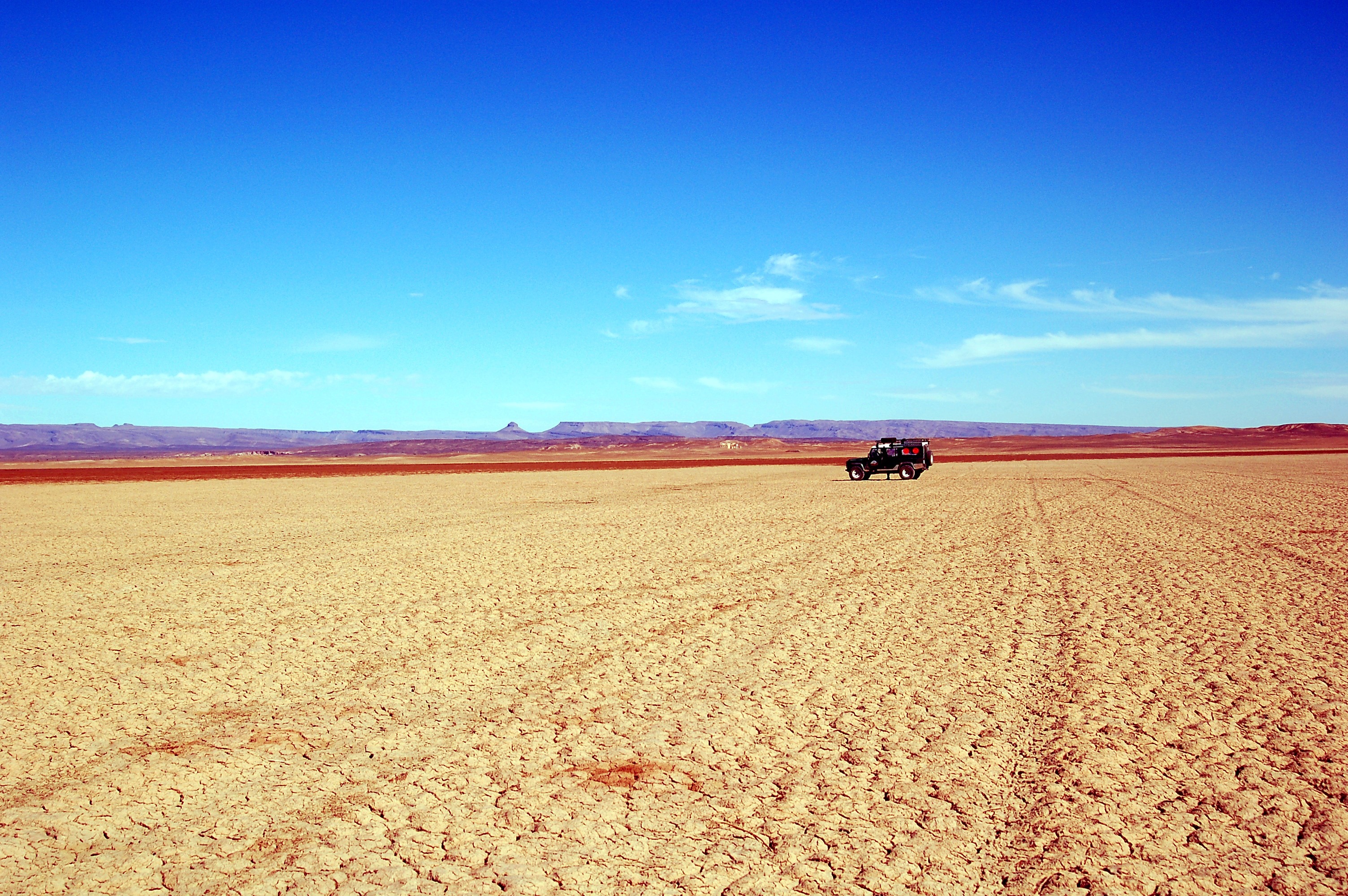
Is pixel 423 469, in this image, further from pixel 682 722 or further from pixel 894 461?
pixel 682 722

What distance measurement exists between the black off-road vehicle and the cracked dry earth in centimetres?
2140

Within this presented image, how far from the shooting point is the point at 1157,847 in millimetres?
4207

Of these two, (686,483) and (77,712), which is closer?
(77,712)

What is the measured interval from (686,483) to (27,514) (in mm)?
22892

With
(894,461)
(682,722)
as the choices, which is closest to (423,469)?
(894,461)

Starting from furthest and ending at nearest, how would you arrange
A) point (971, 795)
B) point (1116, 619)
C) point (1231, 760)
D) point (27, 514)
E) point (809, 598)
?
point (27, 514) < point (809, 598) < point (1116, 619) < point (1231, 760) < point (971, 795)

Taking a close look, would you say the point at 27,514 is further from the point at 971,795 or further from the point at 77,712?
the point at 971,795

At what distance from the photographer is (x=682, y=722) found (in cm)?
605

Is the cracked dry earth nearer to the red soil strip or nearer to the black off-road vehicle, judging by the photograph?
the black off-road vehicle

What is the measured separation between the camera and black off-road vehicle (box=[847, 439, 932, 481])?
3566 centimetres

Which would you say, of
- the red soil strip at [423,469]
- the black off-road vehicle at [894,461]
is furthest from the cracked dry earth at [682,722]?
the red soil strip at [423,469]

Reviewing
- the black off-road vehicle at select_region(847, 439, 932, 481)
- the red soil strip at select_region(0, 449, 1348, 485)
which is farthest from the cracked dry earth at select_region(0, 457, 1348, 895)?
the red soil strip at select_region(0, 449, 1348, 485)

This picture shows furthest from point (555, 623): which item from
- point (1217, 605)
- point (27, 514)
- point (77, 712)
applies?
point (27, 514)

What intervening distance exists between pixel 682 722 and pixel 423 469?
2283 inches
